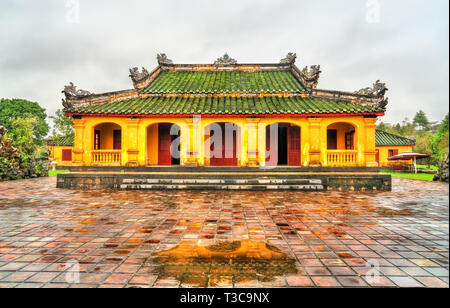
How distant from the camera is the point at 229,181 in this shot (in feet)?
34.9

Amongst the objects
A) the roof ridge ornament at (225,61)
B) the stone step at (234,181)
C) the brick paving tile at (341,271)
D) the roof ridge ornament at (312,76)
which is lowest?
the brick paving tile at (341,271)

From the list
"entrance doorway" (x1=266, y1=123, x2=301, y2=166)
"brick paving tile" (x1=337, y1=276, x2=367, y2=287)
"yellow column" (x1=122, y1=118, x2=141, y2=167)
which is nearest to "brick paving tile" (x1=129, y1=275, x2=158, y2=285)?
"brick paving tile" (x1=337, y1=276, x2=367, y2=287)

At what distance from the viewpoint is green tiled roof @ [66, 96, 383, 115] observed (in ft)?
38.5

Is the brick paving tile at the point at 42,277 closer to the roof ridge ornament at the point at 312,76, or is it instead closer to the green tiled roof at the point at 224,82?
the green tiled roof at the point at 224,82

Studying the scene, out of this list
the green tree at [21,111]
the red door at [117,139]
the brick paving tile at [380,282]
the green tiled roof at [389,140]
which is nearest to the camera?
the brick paving tile at [380,282]

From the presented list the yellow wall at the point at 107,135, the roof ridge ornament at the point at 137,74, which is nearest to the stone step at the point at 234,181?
the yellow wall at the point at 107,135

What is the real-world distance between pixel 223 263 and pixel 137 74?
13.4 m

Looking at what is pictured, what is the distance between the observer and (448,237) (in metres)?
1.26

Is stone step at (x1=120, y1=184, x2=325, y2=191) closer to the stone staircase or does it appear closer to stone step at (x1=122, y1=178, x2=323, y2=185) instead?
the stone staircase

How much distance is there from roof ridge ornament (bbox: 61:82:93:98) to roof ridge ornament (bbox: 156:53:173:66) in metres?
5.95

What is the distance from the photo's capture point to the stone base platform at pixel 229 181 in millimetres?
10469

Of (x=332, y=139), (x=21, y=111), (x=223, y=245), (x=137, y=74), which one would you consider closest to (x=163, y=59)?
(x=137, y=74)

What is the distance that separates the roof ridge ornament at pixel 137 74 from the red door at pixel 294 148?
31.3 ft

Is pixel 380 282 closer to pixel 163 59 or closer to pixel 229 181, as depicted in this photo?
pixel 229 181
